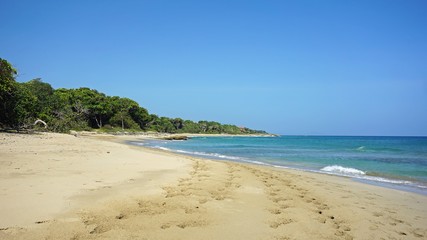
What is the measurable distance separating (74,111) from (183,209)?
6740 cm

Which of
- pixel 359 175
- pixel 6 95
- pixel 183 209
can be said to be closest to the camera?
pixel 183 209

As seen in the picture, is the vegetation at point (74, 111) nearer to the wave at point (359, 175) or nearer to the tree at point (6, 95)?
the tree at point (6, 95)

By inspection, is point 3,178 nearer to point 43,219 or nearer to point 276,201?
point 43,219

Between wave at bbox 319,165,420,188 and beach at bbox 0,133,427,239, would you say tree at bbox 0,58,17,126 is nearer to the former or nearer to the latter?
beach at bbox 0,133,427,239

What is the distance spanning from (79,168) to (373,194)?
8.91 meters

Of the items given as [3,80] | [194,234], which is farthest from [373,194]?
[3,80]

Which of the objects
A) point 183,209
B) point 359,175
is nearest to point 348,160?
point 359,175

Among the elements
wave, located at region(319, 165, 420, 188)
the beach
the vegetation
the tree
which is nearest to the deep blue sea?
wave, located at region(319, 165, 420, 188)

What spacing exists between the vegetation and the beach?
17248mm

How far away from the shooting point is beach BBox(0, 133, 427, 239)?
404 cm

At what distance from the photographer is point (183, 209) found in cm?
517

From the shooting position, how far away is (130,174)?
8898 millimetres

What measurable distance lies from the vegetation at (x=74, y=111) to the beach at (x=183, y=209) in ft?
56.6

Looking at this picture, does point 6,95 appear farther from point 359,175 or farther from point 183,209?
point 359,175
